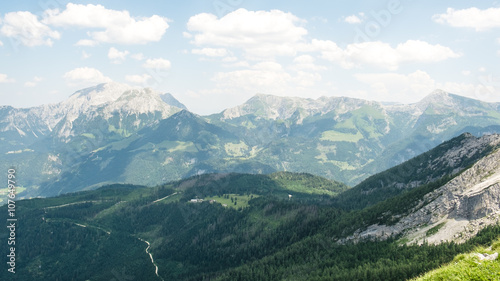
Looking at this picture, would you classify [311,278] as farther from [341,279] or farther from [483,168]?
[483,168]

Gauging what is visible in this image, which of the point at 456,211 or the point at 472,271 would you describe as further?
the point at 456,211

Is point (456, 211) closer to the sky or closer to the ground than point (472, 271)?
closer to the ground

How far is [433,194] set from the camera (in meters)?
175

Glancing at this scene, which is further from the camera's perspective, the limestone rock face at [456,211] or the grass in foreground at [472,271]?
the limestone rock face at [456,211]

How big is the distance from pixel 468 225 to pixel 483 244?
2109 centimetres

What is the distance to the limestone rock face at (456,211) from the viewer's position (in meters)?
134

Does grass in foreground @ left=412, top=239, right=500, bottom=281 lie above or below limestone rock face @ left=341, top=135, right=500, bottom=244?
above

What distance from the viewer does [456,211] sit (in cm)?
14738

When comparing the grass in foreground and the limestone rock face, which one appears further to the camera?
the limestone rock face

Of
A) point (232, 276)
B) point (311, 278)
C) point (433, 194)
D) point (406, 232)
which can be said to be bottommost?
point (232, 276)

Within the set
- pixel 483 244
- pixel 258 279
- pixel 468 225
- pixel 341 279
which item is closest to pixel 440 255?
pixel 483 244

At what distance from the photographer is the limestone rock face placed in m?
134

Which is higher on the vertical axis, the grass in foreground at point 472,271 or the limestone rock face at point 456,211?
the grass in foreground at point 472,271

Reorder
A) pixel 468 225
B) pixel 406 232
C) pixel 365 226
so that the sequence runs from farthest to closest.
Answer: pixel 365 226
pixel 406 232
pixel 468 225
